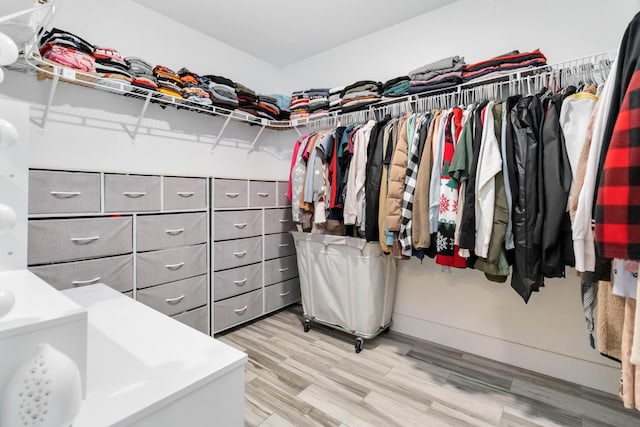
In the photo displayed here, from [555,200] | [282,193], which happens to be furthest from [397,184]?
[282,193]

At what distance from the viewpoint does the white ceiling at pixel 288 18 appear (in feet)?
7.16

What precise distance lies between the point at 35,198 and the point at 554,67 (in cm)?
283

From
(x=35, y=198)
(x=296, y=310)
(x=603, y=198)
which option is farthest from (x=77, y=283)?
(x=603, y=198)

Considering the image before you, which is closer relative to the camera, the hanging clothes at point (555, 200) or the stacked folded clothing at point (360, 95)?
the hanging clothes at point (555, 200)

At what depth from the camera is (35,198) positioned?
1440 millimetres

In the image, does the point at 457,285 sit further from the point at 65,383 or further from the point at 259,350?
the point at 65,383

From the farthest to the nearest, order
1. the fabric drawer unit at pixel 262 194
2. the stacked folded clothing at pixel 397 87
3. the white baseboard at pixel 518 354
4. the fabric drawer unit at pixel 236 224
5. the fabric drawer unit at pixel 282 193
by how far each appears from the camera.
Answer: the fabric drawer unit at pixel 282 193
the fabric drawer unit at pixel 262 194
the fabric drawer unit at pixel 236 224
the stacked folded clothing at pixel 397 87
the white baseboard at pixel 518 354

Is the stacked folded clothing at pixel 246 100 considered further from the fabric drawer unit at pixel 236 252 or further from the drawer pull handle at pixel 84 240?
the drawer pull handle at pixel 84 240

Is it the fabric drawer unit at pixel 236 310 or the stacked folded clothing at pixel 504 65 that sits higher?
the stacked folded clothing at pixel 504 65

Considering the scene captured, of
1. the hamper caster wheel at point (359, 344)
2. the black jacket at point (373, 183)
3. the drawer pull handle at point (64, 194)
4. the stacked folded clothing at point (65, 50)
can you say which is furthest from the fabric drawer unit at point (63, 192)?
the hamper caster wheel at point (359, 344)

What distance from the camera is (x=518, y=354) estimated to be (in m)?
1.91

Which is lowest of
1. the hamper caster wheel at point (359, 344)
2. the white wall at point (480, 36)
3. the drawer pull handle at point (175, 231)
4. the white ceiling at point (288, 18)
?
the hamper caster wheel at point (359, 344)

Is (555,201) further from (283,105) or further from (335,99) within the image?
(283,105)

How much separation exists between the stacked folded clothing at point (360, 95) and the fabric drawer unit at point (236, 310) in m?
1.68
